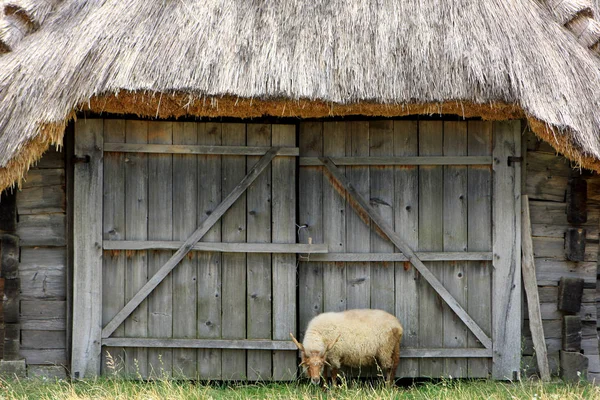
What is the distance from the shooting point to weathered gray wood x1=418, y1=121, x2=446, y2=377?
21.0 ft

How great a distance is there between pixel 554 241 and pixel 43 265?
4486 mm

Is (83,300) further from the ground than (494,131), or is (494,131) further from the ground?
(494,131)

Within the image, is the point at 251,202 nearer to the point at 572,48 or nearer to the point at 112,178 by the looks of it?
the point at 112,178

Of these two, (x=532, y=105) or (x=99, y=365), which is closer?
(x=532, y=105)

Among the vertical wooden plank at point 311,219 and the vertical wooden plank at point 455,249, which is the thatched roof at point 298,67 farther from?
the vertical wooden plank at point 455,249

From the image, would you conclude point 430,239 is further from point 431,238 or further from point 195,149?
point 195,149

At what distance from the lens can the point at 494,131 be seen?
6.41 metres

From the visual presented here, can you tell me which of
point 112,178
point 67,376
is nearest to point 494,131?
point 112,178

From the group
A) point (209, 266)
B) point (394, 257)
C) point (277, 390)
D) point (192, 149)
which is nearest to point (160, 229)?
point (209, 266)

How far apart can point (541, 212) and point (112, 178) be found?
3767 mm

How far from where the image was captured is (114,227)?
626 centimetres

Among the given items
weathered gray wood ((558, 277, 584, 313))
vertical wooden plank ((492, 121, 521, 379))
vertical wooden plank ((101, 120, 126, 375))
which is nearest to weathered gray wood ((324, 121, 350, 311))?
vertical wooden plank ((492, 121, 521, 379))

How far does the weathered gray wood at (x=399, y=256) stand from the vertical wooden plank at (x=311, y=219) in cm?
12

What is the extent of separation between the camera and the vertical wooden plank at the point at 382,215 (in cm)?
641
